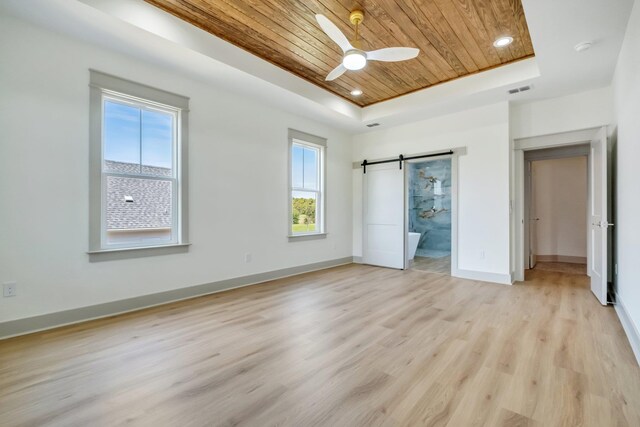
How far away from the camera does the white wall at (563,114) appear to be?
390cm

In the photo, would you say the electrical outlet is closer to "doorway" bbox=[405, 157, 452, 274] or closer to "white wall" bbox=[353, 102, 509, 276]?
"white wall" bbox=[353, 102, 509, 276]

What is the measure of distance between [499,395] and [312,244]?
388 cm

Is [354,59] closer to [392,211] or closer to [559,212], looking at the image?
[392,211]

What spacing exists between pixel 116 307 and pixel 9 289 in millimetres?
839

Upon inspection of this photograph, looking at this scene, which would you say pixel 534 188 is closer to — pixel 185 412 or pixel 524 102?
pixel 524 102

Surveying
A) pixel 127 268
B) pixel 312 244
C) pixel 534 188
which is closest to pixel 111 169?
pixel 127 268

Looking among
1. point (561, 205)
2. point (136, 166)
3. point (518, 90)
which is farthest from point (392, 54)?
point (561, 205)

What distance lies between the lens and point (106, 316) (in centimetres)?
298

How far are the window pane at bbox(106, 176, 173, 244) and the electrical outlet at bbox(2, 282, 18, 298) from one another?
2.53ft

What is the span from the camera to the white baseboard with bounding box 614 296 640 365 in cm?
216

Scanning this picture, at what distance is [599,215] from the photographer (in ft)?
11.6

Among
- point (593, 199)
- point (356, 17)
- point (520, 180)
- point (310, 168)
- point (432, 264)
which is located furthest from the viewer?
point (432, 264)

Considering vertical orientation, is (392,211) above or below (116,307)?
above

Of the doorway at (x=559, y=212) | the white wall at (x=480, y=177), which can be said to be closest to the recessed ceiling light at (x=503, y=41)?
the white wall at (x=480, y=177)
